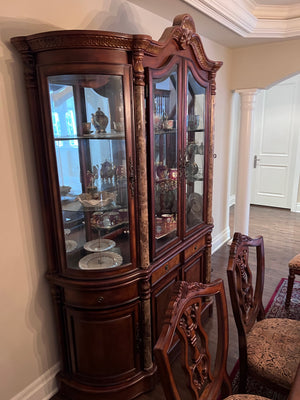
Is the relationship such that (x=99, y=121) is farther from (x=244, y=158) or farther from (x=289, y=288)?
(x=244, y=158)

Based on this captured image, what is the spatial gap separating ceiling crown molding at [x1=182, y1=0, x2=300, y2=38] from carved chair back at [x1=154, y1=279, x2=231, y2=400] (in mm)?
2188

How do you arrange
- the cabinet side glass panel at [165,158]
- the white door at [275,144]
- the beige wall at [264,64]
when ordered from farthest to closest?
1. the white door at [275,144]
2. the beige wall at [264,64]
3. the cabinet side glass panel at [165,158]

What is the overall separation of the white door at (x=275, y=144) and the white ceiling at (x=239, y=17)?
2304mm

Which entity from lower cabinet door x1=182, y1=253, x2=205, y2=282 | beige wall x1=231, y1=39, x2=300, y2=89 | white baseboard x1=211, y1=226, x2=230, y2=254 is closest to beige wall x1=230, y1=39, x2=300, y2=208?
beige wall x1=231, y1=39, x2=300, y2=89

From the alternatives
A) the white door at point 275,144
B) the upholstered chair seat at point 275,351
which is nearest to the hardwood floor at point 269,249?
the white door at point 275,144

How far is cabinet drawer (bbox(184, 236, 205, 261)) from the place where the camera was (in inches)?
84.5

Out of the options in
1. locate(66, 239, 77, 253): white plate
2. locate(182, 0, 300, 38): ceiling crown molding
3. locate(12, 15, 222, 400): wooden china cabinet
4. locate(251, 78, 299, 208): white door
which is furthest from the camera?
locate(251, 78, 299, 208): white door

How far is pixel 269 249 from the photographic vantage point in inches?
153

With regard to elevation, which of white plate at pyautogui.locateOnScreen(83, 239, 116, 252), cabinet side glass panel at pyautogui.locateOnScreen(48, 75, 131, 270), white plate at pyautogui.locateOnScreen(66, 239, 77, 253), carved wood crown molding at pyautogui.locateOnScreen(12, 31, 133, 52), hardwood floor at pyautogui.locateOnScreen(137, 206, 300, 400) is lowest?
hardwood floor at pyautogui.locateOnScreen(137, 206, 300, 400)

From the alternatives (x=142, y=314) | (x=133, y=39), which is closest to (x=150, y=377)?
(x=142, y=314)

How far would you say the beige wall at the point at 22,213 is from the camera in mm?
1456

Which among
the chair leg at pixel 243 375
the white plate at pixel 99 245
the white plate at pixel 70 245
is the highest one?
the white plate at pixel 70 245

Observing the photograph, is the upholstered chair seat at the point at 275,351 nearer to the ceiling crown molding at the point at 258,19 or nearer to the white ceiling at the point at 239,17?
the white ceiling at the point at 239,17

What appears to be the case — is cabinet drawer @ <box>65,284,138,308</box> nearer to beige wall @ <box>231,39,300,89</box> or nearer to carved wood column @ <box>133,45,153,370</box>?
carved wood column @ <box>133,45,153,370</box>
